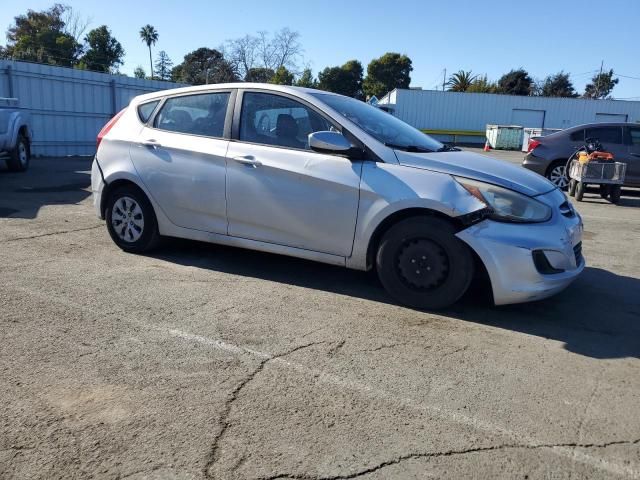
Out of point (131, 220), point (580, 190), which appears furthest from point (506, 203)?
point (580, 190)

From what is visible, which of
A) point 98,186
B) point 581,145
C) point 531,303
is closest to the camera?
point 531,303

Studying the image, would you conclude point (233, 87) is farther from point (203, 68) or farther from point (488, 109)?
point (203, 68)

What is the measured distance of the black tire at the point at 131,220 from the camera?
5.52m

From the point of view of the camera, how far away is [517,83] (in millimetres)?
74062

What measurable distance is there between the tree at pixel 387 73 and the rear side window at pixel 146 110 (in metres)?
61.4

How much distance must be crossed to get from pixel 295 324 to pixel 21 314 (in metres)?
2.02

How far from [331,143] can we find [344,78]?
64.6 metres

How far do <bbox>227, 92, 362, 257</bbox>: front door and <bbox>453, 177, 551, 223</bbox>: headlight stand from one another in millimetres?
951

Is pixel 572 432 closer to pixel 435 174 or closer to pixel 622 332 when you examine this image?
pixel 622 332

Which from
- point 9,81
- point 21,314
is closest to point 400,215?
point 21,314

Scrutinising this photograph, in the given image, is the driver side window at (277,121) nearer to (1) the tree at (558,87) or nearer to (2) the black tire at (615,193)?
(2) the black tire at (615,193)

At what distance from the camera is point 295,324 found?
4.01 metres

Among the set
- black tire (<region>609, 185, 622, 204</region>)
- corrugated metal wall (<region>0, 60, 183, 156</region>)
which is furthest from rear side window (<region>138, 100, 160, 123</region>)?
corrugated metal wall (<region>0, 60, 183, 156</region>)

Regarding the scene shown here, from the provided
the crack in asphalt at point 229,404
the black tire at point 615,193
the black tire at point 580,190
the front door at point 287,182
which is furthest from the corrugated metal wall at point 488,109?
the crack in asphalt at point 229,404
